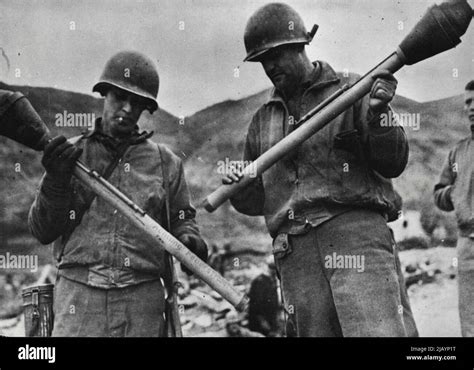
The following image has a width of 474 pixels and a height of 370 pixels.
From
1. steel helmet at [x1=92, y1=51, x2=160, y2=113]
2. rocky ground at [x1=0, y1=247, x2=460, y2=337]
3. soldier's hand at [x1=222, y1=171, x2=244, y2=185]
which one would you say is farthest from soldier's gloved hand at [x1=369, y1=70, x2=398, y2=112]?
steel helmet at [x1=92, y1=51, x2=160, y2=113]

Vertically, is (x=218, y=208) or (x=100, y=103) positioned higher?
(x=100, y=103)

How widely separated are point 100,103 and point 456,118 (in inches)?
88.5

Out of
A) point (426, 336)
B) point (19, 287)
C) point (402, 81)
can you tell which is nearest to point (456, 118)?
point (402, 81)

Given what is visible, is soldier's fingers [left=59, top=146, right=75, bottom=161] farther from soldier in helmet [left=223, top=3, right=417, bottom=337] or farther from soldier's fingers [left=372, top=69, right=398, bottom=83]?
soldier's fingers [left=372, top=69, right=398, bottom=83]

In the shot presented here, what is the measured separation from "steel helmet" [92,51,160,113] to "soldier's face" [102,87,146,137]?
0.04 m

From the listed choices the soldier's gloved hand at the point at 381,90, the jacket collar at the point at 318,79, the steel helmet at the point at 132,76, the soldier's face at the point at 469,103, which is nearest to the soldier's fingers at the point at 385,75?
the soldier's gloved hand at the point at 381,90

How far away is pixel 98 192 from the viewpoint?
222 inches

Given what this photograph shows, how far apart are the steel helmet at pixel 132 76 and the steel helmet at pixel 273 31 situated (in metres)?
0.61

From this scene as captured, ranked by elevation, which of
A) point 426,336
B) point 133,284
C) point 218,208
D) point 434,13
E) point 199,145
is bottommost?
point 426,336

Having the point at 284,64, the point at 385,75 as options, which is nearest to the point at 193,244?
the point at 284,64

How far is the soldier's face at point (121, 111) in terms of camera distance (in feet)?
18.7

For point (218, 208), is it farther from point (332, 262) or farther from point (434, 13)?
point (434, 13)

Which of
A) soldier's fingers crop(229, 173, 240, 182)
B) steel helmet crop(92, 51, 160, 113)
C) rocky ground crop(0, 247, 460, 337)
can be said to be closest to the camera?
soldier's fingers crop(229, 173, 240, 182)

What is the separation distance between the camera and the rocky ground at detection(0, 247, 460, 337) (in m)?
5.93
